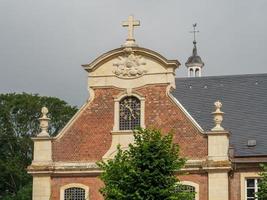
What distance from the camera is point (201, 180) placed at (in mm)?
33844

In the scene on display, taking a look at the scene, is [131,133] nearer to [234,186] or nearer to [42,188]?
[42,188]

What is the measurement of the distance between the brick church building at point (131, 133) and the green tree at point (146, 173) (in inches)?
196

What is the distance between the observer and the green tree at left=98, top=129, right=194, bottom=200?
92.6 feet

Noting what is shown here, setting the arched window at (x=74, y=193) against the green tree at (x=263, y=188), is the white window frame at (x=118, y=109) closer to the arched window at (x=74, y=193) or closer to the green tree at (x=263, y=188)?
the arched window at (x=74, y=193)

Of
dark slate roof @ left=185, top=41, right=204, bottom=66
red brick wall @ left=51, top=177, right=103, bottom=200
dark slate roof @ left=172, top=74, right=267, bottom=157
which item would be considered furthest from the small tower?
red brick wall @ left=51, top=177, right=103, bottom=200

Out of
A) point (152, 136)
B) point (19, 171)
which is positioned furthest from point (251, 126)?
point (19, 171)

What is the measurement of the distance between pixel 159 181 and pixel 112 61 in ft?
28.1

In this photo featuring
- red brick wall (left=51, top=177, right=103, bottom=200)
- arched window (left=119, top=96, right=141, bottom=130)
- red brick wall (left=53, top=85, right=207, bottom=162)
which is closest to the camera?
red brick wall (left=53, top=85, right=207, bottom=162)

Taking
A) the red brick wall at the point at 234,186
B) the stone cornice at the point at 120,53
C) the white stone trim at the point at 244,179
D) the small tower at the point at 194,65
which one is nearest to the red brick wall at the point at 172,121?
the stone cornice at the point at 120,53

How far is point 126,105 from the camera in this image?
117 feet

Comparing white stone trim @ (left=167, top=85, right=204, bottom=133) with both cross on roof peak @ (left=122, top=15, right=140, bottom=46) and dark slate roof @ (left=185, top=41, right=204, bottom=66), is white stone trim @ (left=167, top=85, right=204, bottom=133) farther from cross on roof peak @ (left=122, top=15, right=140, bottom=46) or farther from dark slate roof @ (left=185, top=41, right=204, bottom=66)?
dark slate roof @ (left=185, top=41, right=204, bottom=66)

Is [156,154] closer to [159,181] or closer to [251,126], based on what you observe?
[159,181]

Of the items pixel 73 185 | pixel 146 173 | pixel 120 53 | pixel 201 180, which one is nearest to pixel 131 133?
pixel 73 185

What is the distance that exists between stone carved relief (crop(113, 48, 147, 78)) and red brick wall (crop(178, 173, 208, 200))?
184 inches
